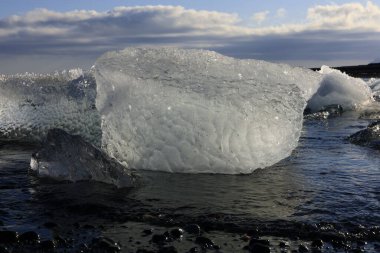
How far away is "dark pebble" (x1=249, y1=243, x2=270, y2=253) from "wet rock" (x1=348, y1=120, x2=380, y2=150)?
444cm

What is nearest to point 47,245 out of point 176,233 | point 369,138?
point 176,233

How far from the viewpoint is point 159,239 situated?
2.82 meters

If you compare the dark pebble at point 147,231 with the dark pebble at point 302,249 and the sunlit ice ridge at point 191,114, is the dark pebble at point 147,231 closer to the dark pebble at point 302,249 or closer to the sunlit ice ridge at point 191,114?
the dark pebble at point 302,249

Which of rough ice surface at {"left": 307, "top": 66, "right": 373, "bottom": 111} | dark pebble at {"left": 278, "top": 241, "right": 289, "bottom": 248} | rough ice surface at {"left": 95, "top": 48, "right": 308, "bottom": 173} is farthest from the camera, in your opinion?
rough ice surface at {"left": 307, "top": 66, "right": 373, "bottom": 111}

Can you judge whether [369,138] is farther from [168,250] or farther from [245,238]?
[168,250]

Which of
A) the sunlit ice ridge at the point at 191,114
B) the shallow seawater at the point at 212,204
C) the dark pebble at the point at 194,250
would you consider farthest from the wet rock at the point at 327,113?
the dark pebble at the point at 194,250

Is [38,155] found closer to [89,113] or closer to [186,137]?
[186,137]

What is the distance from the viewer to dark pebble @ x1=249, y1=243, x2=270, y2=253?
104 inches

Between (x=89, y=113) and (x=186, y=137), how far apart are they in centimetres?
284

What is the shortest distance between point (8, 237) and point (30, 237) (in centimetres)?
12

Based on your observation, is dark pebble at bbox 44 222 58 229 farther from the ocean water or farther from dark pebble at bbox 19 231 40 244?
dark pebble at bbox 19 231 40 244

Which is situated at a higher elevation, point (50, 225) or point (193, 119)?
point (193, 119)

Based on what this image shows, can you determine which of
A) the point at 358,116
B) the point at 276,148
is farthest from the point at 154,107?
the point at 358,116

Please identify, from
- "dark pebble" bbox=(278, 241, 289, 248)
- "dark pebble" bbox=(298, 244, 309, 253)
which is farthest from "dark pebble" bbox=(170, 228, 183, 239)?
"dark pebble" bbox=(298, 244, 309, 253)
